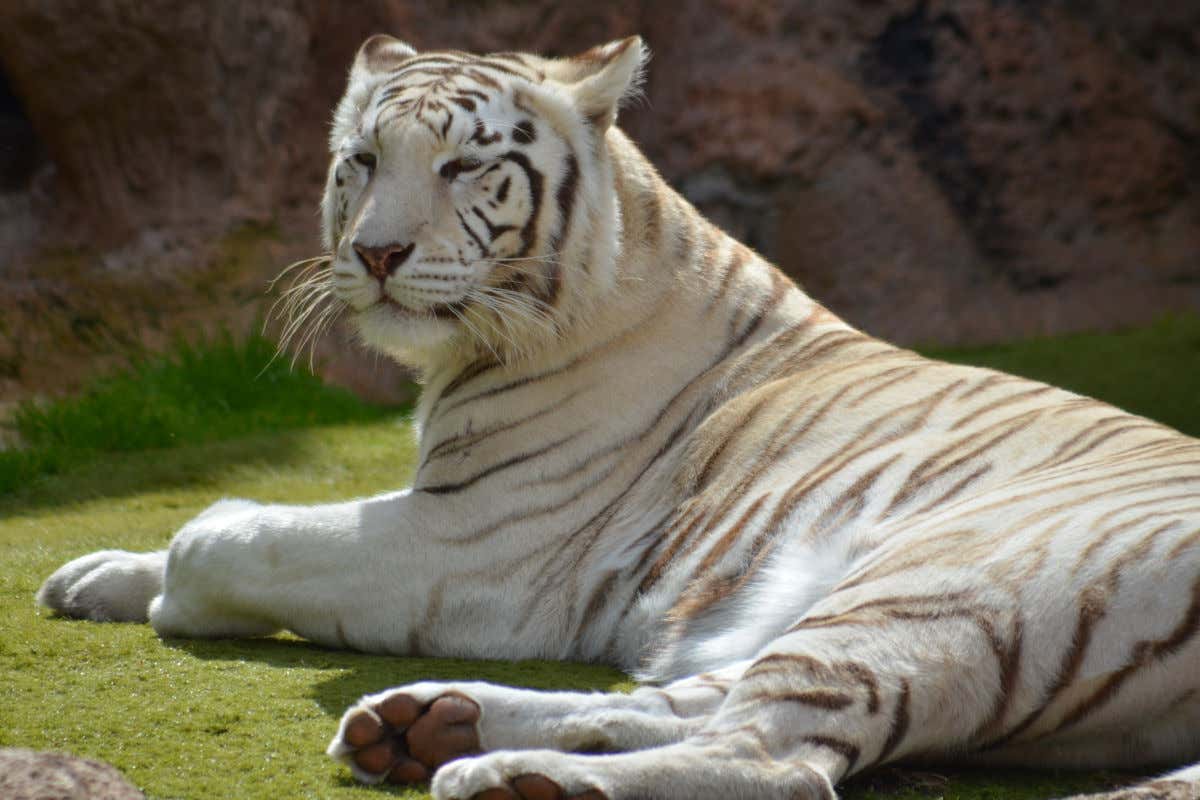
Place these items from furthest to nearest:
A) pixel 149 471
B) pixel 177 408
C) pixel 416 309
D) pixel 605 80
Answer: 1. pixel 177 408
2. pixel 149 471
3. pixel 605 80
4. pixel 416 309

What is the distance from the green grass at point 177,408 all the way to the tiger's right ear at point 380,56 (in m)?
1.79

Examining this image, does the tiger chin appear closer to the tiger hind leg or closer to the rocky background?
the tiger hind leg

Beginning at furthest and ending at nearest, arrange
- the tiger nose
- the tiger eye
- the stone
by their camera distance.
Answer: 1. the tiger eye
2. the tiger nose
3. the stone

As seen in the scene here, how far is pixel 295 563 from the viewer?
8.67 ft

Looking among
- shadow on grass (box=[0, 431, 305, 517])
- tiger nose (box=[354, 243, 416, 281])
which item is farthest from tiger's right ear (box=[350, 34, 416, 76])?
shadow on grass (box=[0, 431, 305, 517])

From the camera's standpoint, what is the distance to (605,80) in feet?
9.68

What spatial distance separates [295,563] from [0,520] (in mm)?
1675

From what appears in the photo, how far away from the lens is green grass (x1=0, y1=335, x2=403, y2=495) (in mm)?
4707

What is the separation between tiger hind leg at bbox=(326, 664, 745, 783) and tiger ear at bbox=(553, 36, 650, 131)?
140cm

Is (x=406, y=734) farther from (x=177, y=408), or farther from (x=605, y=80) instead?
(x=177, y=408)

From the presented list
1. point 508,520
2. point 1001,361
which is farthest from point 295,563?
point 1001,361

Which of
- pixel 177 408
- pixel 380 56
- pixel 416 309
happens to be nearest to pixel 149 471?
pixel 177 408

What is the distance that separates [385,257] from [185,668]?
81cm

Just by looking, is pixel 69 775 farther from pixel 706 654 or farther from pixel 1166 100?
pixel 1166 100
